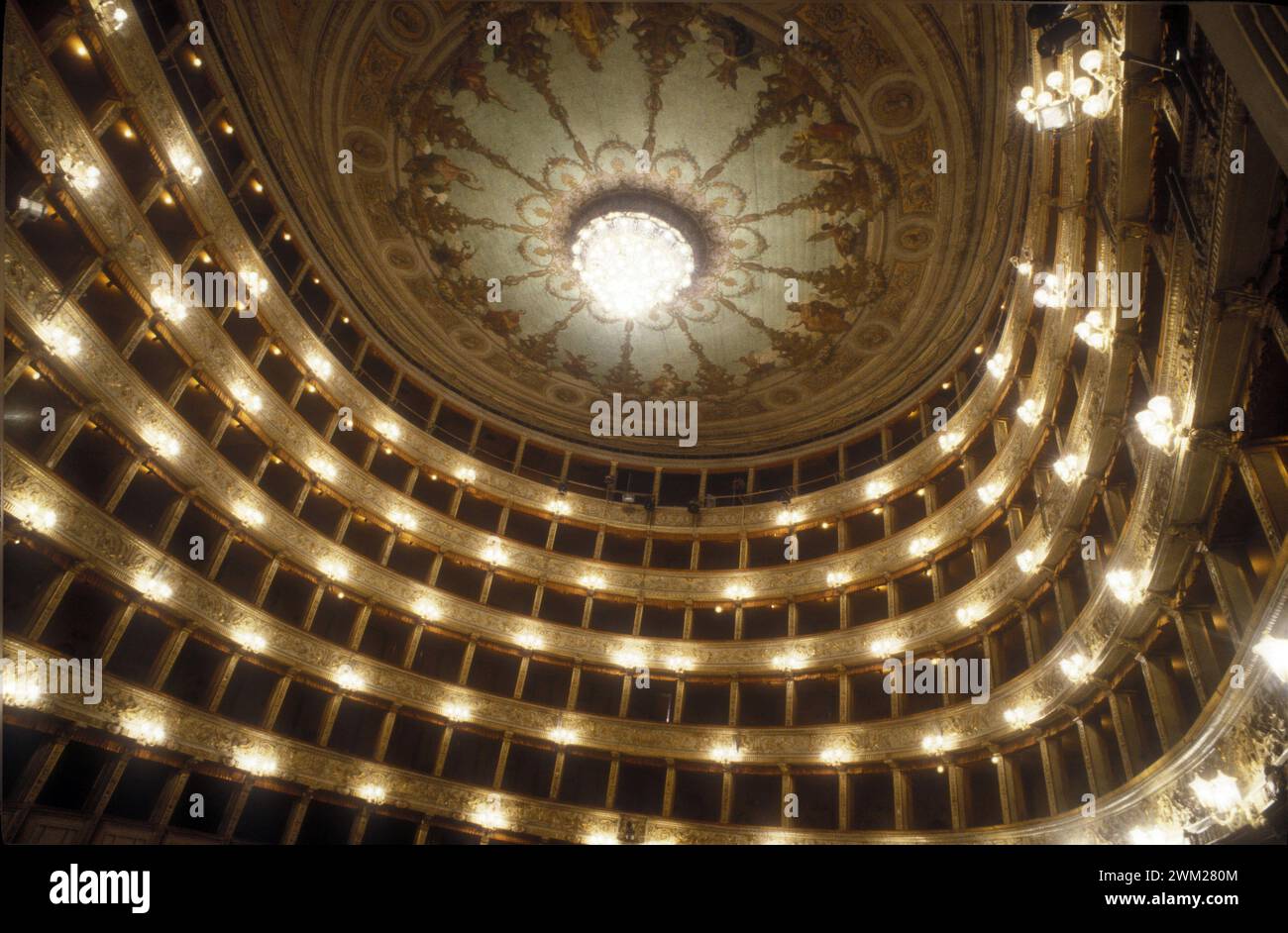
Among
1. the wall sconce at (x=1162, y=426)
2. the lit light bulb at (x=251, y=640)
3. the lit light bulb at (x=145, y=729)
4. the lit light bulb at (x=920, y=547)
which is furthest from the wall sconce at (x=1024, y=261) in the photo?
the lit light bulb at (x=145, y=729)

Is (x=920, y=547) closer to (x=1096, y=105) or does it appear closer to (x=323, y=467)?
(x=1096, y=105)

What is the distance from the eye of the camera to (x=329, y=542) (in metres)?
19.3

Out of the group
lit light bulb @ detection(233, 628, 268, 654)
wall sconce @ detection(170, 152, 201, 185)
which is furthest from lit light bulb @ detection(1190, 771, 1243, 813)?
wall sconce @ detection(170, 152, 201, 185)

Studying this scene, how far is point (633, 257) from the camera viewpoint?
20.3 meters

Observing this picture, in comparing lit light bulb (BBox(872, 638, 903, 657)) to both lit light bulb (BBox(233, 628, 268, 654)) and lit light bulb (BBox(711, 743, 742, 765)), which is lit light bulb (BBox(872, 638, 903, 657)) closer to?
lit light bulb (BBox(711, 743, 742, 765))

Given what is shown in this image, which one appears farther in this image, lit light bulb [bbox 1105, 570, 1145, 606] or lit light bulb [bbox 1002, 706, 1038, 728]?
lit light bulb [bbox 1002, 706, 1038, 728]

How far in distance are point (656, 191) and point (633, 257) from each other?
6.04ft

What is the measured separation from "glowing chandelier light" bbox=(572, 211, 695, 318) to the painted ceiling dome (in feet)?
0.22

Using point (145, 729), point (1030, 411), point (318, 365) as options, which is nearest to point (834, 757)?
point (1030, 411)

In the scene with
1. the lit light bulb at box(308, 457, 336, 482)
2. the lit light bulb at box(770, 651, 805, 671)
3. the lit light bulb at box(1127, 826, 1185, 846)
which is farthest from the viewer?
the lit light bulb at box(770, 651, 805, 671)

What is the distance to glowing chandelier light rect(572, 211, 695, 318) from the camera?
2034cm

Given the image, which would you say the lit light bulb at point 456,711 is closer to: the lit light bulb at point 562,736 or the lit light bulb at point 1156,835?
the lit light bulb at point 562,736

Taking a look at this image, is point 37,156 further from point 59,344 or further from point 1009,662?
point 1009,662
